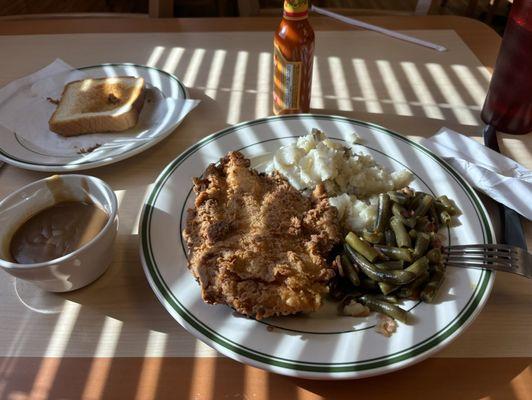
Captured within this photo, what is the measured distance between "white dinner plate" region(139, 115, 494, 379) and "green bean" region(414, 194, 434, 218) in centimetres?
9

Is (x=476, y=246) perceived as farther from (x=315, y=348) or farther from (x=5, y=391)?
(x=5, y=391)

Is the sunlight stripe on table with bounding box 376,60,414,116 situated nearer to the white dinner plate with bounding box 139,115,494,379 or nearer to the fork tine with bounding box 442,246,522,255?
the white dinner plate with bounding box 139,115,494,379

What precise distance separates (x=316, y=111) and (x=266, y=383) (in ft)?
4.09

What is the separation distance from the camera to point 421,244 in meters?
1.25

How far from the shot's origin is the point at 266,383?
3.45 feet

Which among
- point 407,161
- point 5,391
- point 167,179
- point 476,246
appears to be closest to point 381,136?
point 407,161

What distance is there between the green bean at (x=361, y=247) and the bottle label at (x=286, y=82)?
2.26 ft

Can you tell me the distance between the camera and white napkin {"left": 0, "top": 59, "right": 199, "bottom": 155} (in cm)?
175

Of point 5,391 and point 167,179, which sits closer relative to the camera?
point 5,391

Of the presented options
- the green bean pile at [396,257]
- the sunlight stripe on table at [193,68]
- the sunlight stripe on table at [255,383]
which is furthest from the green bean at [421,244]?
the sunlight stripe on table at [193,68]

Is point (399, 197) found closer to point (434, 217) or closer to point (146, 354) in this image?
point (434, 217)

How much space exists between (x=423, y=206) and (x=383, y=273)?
0.98 ft

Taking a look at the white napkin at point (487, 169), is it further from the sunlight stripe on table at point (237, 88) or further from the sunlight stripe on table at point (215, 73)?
the sunlight stripe on table at point (215, 73)

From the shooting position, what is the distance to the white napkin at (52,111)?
1751mm
